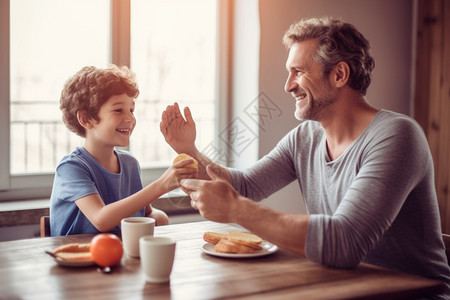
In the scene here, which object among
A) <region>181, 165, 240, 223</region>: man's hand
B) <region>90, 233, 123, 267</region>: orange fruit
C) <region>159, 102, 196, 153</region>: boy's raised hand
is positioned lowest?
<region>90, 233, 123, 267</region>: orange fruit

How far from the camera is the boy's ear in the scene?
210 centimetres

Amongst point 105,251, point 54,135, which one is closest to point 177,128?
point 105,251

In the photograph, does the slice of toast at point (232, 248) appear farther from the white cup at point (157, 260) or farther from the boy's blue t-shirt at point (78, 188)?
the boy's blue t-shirt at point (78, 188)

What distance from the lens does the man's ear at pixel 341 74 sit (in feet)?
5.85

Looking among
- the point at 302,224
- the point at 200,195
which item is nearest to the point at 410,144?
the point at 302,224

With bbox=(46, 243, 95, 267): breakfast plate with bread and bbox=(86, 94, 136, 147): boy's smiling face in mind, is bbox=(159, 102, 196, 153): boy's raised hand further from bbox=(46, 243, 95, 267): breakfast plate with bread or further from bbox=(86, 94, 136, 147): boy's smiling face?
bbox=(46, 243, 95, 267): breakfast plate with bread

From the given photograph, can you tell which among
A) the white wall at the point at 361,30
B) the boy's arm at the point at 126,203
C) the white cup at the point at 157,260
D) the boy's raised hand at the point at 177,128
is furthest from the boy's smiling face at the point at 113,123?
the white wall at the point at 361,30

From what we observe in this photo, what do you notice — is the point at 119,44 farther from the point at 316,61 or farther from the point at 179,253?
the point at 179,253

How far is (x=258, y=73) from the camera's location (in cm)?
296

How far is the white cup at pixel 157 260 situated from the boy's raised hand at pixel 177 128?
0.82 meters

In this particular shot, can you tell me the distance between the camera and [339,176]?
5.50ft

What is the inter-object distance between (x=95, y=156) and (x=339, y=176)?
0.94 metres

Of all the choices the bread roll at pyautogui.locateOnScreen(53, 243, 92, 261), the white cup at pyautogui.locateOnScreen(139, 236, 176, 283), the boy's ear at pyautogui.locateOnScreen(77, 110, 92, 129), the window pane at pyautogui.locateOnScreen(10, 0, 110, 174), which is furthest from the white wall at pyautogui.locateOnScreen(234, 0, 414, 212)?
the white cup at pyautogui.locateOnScreen(139, 236, 176, 283)

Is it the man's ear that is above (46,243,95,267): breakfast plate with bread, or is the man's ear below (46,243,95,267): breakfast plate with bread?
above
